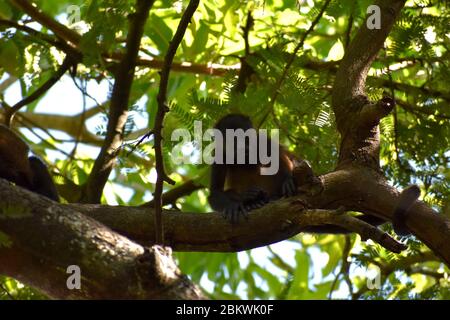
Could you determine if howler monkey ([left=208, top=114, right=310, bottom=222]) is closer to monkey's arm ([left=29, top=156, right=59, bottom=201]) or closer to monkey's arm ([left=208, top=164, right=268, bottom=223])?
monkey's arm ([left=208, top=164, right=268, bottom=223])

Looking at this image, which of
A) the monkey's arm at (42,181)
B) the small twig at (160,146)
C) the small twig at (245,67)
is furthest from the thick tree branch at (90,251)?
the small twig at (245,67)

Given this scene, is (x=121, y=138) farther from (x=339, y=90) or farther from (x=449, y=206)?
(x=449, y=206)

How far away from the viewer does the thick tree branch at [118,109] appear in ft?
20.9

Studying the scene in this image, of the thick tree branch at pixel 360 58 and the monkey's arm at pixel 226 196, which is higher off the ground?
the thick tree branch at pixel 360 58

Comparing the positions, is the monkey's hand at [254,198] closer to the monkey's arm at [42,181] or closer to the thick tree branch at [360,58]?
the thick tree branch at [360,58]

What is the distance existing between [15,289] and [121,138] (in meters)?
1.79

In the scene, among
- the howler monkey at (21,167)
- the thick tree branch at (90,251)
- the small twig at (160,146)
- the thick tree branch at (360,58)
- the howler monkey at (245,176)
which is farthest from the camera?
the howler monkey at (245,176)

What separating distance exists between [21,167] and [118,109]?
1.02 meters

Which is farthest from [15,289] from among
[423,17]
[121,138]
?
[423,17]

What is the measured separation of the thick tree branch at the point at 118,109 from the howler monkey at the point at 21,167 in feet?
1.22

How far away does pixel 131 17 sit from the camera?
643 cm

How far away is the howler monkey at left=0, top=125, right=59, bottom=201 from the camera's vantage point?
232 inches

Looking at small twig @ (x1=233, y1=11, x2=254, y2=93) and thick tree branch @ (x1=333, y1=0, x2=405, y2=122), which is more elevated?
small twig @ (x1=233, y1=11, x2=254, y2=93)

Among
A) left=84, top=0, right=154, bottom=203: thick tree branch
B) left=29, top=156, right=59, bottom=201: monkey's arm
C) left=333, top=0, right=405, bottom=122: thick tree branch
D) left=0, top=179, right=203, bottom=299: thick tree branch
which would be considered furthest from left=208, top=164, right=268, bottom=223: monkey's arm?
left=0, top=179, right=203, bottom=299: thick tree branch
